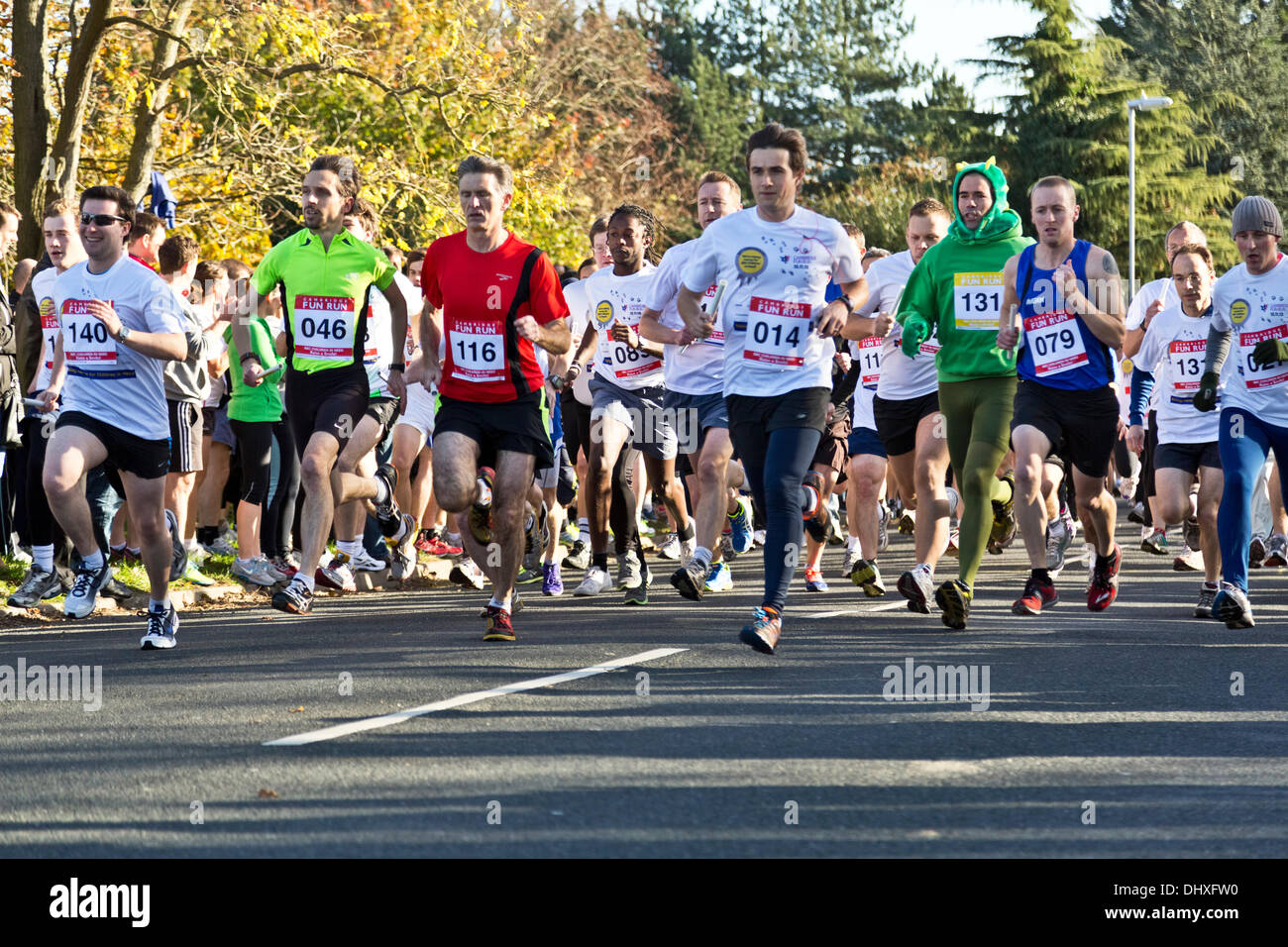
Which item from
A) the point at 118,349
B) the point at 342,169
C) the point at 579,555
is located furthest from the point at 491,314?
the point at 579,555

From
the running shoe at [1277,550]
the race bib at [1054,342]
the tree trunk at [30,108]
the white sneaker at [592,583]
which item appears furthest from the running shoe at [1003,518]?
the tree trunk at [30,108]

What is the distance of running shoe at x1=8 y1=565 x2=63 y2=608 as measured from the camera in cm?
1051

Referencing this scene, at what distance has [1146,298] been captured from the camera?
1309cm

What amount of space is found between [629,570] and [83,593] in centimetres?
336

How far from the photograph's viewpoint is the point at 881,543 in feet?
51.9

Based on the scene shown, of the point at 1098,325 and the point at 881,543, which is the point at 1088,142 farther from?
the point at 1098,325

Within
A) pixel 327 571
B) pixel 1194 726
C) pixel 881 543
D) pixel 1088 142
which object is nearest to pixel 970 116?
pixel 1088 142

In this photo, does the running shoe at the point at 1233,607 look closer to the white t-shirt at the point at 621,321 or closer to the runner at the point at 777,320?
the runner at the point at 777,320

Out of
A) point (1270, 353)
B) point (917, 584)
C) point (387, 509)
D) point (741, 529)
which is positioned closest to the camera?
point (1270, 353)

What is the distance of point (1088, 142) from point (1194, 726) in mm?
45610

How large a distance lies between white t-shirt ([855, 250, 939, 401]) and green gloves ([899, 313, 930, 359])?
4.13ft

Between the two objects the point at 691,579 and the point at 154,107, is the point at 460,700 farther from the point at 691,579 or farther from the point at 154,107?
the point at 154,107

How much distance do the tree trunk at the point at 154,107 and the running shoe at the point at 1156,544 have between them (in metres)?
10.7

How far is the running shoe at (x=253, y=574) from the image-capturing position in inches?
464
